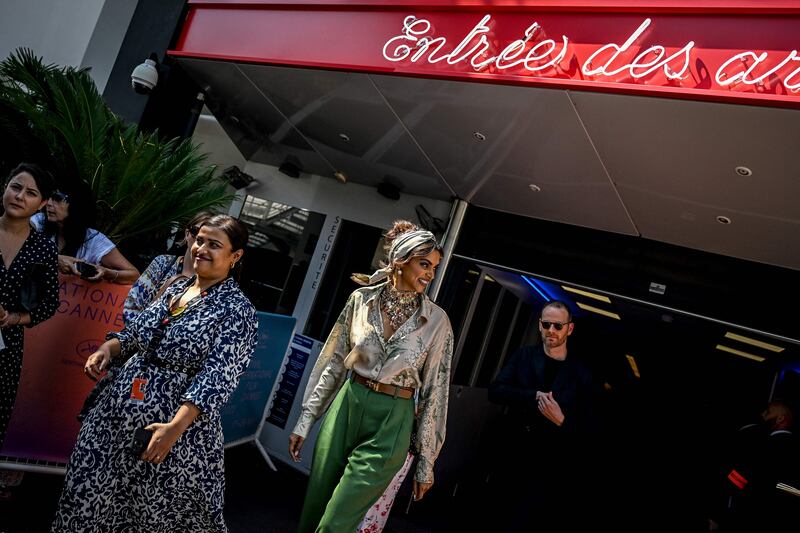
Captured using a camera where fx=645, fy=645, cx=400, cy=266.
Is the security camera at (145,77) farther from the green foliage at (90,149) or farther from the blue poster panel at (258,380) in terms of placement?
the blue poster panel at (258,380)

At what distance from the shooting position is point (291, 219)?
6.85 m

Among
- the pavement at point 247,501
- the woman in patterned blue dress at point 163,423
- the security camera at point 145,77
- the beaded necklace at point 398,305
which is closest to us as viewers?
the woman in patterned blue dress at point 163,423

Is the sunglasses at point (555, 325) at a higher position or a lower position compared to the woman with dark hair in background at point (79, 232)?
higher

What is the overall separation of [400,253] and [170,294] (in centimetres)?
111

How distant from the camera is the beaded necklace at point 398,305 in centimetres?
331

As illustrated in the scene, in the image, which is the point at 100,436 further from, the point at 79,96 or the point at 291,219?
the point at 291,219

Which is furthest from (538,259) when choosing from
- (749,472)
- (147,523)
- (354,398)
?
(147,523)

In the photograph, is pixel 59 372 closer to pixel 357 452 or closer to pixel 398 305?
pixel 357 452

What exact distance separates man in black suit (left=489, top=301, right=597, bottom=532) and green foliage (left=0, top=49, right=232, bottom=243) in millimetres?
3371

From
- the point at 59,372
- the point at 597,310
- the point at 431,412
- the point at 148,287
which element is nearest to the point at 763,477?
the point at 431,412

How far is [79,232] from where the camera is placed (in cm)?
417

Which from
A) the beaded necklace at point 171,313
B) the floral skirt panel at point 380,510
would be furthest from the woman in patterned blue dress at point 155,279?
the floral skirt panel at point 380,510

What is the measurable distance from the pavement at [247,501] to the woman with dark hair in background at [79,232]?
1.36 m

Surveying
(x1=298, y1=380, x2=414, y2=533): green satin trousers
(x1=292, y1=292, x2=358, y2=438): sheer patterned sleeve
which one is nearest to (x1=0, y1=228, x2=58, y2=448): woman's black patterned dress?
(x1=292, y1=292, x2=358, y2=438): sheer patterned sleeve
